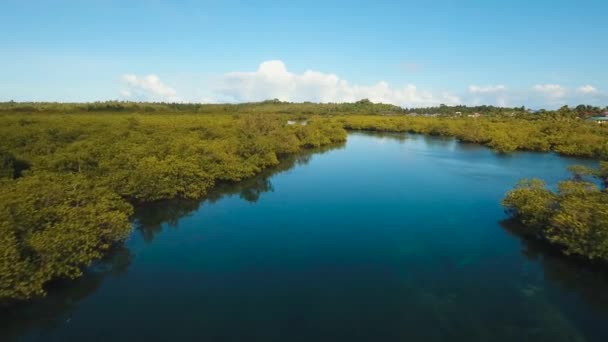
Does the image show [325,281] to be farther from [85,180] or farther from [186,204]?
[186,204]

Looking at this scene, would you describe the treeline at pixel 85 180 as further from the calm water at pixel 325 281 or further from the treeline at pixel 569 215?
the treeline at pixel 569 215

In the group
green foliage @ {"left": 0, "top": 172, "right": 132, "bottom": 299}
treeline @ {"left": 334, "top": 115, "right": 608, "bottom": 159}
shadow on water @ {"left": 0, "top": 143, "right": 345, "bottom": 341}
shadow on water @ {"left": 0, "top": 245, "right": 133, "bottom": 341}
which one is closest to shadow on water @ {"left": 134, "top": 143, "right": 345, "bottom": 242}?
shadow on water @ {"left": 0, "top": 143, "right": 345, "bottom": 341}

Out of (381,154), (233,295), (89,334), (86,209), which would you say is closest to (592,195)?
(233,295)

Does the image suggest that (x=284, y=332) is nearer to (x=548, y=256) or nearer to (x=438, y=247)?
(x=438, y=247)

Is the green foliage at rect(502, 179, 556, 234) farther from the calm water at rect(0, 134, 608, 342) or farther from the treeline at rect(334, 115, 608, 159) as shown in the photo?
the treeline at rect(334, 115, 608, 159)

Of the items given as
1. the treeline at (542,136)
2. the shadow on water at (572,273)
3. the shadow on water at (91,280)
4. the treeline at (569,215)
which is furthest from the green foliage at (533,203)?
the treeline at (542,136)
